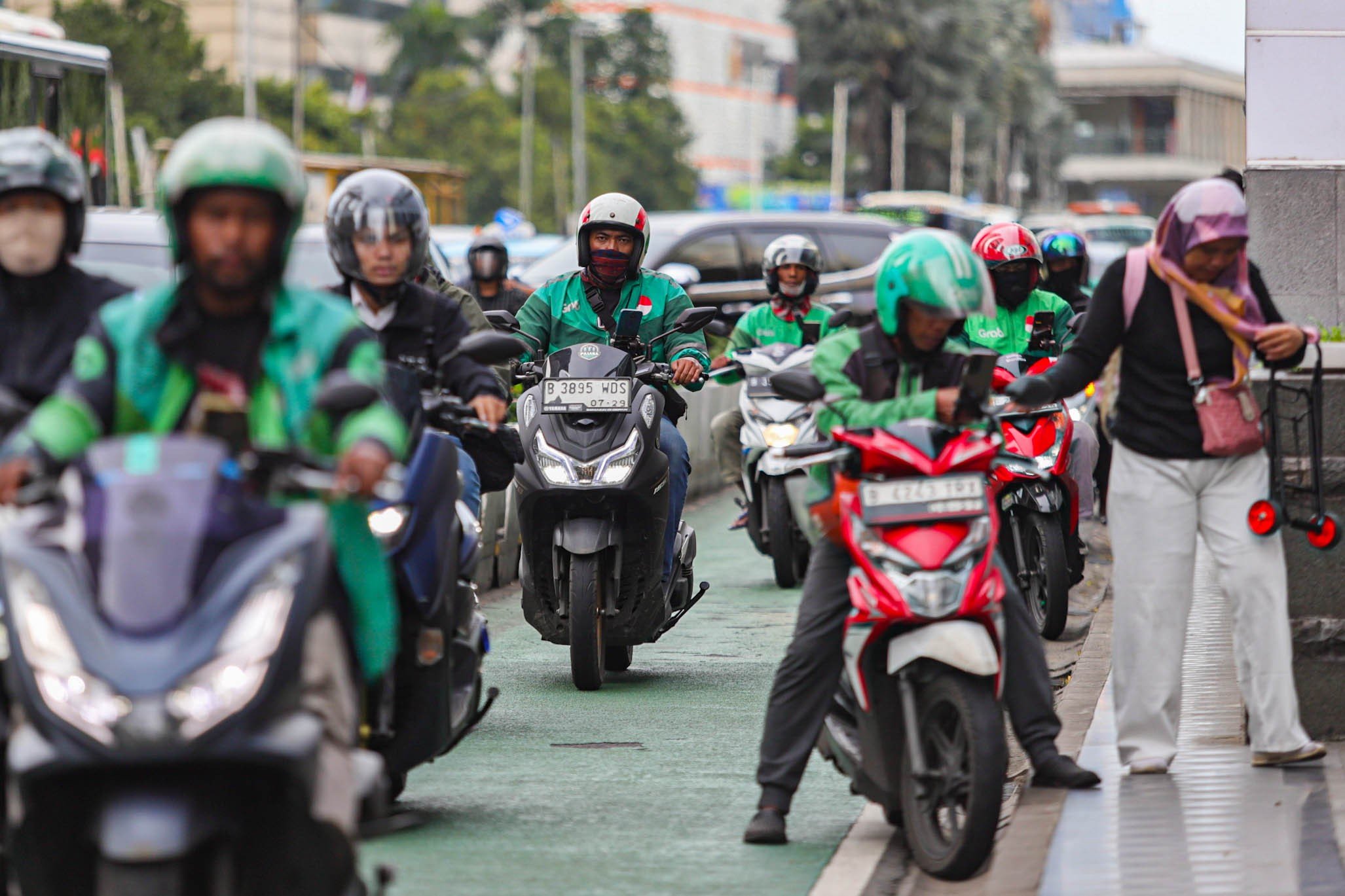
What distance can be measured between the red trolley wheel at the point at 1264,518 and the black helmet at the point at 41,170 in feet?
10.8

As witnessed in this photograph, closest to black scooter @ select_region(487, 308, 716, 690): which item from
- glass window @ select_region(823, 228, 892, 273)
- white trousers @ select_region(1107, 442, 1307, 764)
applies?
white trousers @ select_region(1107, 442, 1307, 764)

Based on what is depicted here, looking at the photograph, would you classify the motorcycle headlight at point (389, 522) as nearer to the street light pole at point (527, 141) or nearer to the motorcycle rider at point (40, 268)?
the motorcycle rider at point (40, 268)

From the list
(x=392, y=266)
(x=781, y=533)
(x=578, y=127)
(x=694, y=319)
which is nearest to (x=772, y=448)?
(x=781, y=533)

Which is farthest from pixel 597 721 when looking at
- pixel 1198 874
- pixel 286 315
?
pixel 286 315

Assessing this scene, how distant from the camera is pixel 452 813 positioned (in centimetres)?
670

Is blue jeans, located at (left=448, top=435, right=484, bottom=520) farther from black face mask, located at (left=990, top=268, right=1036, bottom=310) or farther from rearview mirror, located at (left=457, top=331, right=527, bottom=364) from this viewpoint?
black face mask, located at (left=990, top=268, right=1036, bottom=310)

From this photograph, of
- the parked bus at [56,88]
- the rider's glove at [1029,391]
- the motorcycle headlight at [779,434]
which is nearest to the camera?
the rider's glove at [1029,391]

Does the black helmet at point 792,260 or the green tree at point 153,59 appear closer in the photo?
the black helmet at point 792,260

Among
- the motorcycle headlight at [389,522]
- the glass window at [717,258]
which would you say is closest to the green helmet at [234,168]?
the motorcycle headlight at [389,522]

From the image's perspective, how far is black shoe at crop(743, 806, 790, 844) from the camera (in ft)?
20.5

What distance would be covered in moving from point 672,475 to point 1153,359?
114 inches

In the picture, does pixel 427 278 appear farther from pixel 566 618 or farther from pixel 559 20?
pixel 559 20

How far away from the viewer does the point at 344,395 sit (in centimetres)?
418

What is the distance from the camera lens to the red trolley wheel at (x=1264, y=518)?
21.5 feet
